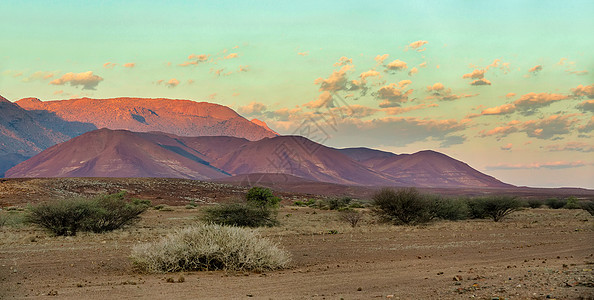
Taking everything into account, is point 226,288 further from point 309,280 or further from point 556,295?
point 556,295

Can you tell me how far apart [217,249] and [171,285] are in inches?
86.3

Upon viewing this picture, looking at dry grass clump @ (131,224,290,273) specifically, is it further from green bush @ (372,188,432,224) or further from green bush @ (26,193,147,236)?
green bush @ (372,188,432,224)

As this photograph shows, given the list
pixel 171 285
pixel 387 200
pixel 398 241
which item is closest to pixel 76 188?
pixel 387 200

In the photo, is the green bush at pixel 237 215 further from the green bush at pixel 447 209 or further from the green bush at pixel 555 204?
the green bush at pixel 555 204

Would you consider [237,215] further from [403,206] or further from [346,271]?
[346,271]

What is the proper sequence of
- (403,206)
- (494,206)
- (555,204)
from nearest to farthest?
(403,206)
(494,206)
(555,204)

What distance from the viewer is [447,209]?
35.3 metres

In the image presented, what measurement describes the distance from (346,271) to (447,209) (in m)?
23.5

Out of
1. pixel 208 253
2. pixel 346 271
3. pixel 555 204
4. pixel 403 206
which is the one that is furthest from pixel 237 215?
pixel 555 204

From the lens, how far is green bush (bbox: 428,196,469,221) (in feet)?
113

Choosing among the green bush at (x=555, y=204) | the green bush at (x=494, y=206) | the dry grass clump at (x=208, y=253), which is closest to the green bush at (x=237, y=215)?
the dry grass clump at (x=208, y=253)

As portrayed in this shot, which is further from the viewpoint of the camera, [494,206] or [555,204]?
[555,204]

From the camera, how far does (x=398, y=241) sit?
21672 mm

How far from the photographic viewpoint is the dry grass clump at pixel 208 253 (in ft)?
44.1
